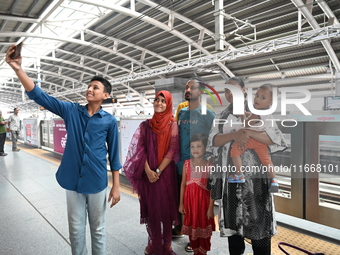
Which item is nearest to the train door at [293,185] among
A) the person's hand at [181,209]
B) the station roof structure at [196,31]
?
the person's hand at [181,209]

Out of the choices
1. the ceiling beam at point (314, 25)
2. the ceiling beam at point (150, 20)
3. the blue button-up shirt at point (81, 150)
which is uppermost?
the ceiling beam at point (150, 20)

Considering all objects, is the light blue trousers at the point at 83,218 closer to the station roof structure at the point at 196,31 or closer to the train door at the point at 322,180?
the train door at the point at 322,180

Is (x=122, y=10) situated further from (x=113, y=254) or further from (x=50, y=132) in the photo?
(x=113, y=254)

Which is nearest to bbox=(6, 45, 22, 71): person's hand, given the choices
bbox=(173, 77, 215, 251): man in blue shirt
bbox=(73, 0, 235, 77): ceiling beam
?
bbox=(173, 77, 215, 251): man in blue shirt

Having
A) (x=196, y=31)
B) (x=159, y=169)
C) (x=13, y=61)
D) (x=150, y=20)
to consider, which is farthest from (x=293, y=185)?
(x=196, y=31)

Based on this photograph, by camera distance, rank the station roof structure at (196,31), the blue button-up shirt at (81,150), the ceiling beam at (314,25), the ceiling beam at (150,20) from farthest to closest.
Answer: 1. the ceiling beam at (150,20)
2. the station roof structure at (196,31)
3. the ceiling beam at (314,25)
4. the blue button-up shirt at (81,150)

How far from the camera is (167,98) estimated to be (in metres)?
1.92

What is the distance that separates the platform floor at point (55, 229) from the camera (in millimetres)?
2096

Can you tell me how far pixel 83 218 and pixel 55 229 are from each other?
1063 millimetres

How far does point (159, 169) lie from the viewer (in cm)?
193

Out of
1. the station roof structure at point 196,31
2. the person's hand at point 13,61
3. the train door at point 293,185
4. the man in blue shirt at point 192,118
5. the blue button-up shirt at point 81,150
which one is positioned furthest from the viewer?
the station roof structure at point 196,31

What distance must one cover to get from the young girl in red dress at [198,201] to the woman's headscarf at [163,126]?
0.75 ft

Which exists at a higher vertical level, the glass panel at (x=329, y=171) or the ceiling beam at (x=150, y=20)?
the ceiling beam at (x=150, y=20)

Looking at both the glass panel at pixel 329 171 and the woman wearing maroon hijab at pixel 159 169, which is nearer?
the glass panel at pixel 329 171
